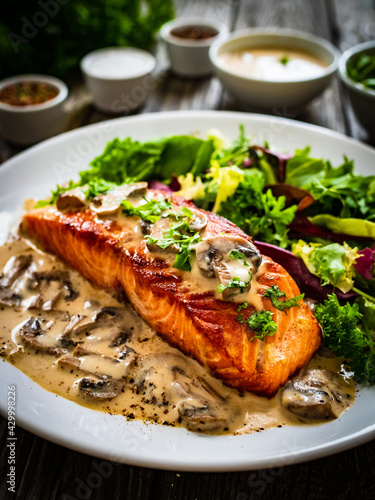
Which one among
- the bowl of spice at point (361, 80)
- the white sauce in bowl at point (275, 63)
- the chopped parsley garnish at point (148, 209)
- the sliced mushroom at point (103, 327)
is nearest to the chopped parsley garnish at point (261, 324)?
the sliced mushroom at point (103, 327)

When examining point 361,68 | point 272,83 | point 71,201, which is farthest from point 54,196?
point 361,68

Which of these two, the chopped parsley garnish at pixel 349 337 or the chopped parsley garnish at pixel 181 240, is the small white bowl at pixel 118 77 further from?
the chopped parsley garnish at pixel 349 337

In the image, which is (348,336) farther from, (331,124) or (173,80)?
(173,80)

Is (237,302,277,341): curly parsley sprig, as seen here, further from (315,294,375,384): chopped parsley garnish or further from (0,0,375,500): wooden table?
(0,0,375,500): wooden table

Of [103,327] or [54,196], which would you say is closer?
[103,327]

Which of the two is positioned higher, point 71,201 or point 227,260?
point 227,260

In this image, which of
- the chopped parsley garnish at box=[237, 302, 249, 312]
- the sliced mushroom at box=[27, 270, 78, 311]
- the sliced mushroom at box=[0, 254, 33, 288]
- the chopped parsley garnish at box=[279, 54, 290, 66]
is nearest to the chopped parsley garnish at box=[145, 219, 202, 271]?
the chopped parsley garnish at box=[237, 302, 249, 312]

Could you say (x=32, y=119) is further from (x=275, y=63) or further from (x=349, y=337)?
(x=349, y=337)

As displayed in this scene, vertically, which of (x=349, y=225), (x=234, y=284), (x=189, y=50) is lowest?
(x=349, y=225)

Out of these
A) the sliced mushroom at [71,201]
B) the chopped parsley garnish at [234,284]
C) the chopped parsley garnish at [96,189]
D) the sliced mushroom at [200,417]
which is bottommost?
the sliced mushroom at [200,417]
